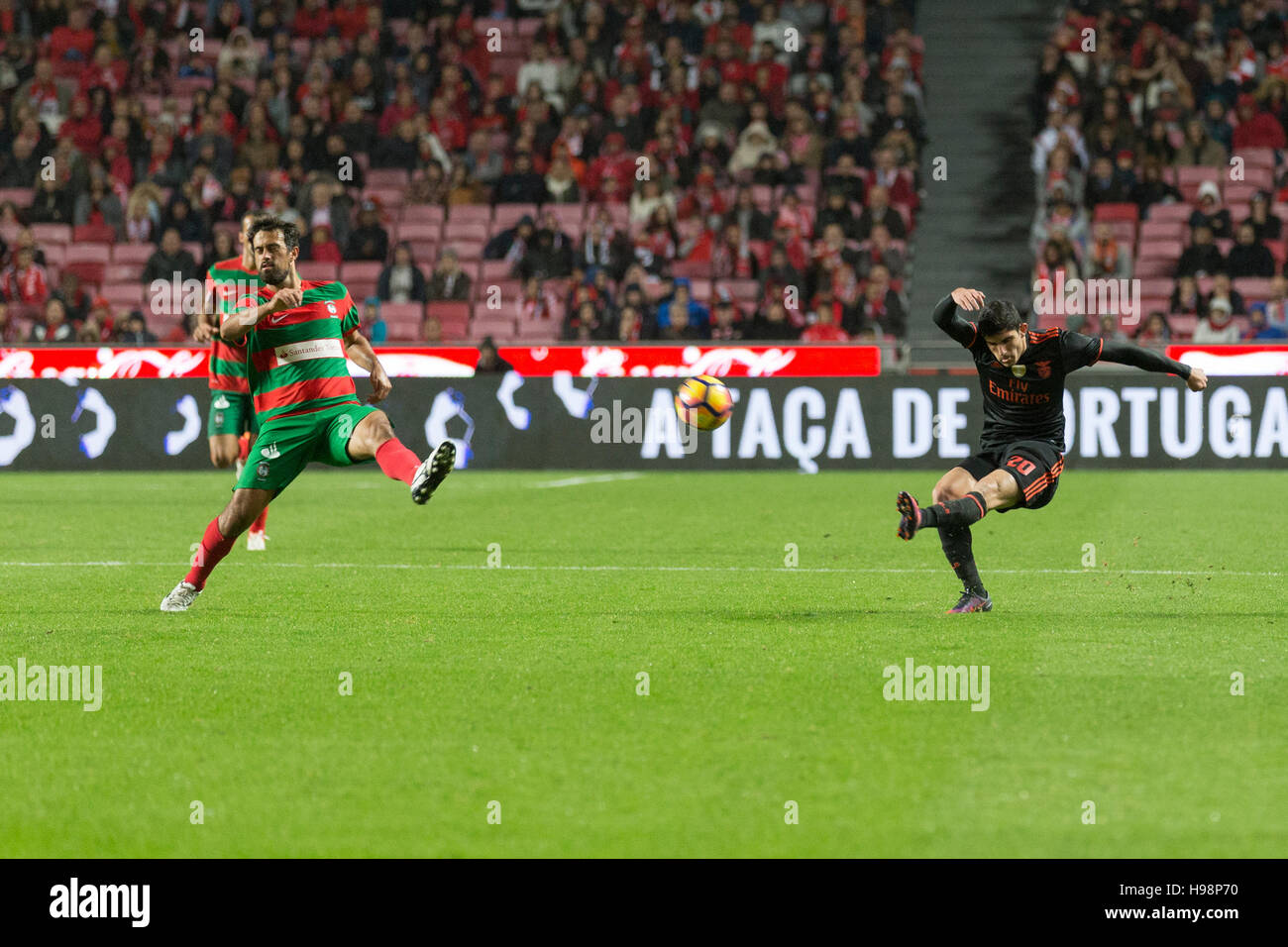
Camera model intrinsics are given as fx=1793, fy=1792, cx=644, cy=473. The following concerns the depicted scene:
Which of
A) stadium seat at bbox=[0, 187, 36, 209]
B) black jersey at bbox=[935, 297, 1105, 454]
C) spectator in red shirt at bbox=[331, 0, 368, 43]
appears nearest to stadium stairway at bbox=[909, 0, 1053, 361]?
spectator in red shirt at bbox=[331, 0, 368, 43]

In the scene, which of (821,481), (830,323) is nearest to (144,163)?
(830,323)

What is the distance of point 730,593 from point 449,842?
5.19 m

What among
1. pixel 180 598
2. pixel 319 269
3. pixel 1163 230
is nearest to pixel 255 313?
pixel 180 598

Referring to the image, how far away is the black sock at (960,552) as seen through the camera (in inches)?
334

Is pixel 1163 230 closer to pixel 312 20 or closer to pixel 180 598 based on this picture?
pixel 312 20

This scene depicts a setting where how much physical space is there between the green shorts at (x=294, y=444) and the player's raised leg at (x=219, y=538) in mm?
63

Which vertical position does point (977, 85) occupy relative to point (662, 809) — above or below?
above

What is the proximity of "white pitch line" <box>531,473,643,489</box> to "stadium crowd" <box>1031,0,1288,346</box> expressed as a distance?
17.3 ft

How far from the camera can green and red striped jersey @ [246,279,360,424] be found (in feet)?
27.7

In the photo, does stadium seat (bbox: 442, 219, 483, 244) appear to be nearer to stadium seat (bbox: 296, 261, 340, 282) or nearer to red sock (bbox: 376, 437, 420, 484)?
stadium seat (bbox: 296, 261, 340, 282)

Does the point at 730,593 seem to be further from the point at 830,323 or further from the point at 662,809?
the point at 830,323

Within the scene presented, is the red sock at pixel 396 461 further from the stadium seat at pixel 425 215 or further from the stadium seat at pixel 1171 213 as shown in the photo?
the stadium seat at pixel 1171 213

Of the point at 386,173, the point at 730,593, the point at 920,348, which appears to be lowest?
the point at 730,593

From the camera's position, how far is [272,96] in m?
24.7
